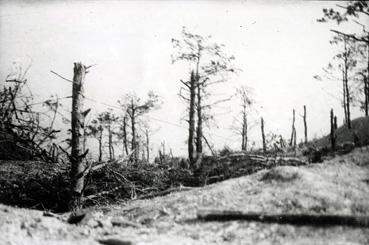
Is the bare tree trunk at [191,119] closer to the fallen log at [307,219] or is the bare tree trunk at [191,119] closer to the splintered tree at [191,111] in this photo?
the splintered tree at [191,111]

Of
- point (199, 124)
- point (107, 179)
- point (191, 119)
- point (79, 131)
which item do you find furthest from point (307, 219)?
point (199, 124)

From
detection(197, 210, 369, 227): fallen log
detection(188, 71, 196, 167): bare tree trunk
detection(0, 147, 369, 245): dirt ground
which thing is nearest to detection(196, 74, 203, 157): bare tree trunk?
detection(188, 71, 196, 167): bare tree trunk

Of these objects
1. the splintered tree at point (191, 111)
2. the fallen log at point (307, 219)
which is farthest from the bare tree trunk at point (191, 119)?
the fallen log at point (307, 219)

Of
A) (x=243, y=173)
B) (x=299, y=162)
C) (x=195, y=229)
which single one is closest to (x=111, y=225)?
(x=195, y=229)

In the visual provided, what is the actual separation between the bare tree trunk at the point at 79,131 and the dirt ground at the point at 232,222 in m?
0.89

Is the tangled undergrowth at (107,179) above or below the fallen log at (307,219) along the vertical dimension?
above

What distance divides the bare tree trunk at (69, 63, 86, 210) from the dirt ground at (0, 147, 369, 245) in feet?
2.91

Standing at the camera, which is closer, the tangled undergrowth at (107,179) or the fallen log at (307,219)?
the fallen log at (307,219)

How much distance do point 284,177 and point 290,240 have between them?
2716mm

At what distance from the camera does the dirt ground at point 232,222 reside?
554cm

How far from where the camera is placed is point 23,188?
10.2 meters

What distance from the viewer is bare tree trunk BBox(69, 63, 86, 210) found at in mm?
9219

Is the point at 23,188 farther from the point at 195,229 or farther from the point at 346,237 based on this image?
the point at 346,237

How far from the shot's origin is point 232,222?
634 cm
